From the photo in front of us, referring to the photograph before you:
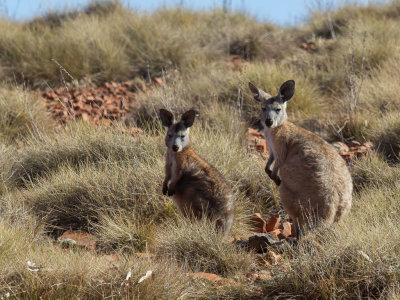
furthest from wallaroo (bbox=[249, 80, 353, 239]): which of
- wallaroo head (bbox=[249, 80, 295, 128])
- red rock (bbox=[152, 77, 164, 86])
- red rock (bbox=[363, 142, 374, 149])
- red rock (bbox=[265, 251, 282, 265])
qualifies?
red rock (bbox=[152, 77, 164, 86])

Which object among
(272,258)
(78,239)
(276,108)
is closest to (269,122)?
(276,108)

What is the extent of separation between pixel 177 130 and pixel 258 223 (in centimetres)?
130

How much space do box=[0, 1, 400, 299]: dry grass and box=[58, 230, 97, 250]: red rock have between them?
97 mm

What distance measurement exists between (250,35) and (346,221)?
783 cm

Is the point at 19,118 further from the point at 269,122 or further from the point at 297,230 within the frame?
the point at 297,230

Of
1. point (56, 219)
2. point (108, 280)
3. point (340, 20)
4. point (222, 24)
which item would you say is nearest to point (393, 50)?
point (340, 20)

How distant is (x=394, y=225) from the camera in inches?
204

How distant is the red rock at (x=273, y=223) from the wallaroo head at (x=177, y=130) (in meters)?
1.18

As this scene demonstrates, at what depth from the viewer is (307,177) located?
17.9 feet

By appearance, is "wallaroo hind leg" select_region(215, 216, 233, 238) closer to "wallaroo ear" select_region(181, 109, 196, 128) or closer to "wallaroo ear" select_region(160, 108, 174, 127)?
"wallaroo ear" select_region(181, 109, 196, 128)

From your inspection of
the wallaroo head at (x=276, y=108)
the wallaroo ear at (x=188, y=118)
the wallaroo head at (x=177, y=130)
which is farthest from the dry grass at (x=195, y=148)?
the wallaroo head at (x=276, y=108)

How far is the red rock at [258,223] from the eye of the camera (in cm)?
642

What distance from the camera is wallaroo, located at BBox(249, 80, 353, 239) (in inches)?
212

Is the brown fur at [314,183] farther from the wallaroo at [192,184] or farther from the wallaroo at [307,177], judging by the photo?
the wallaroo at [192,184]
